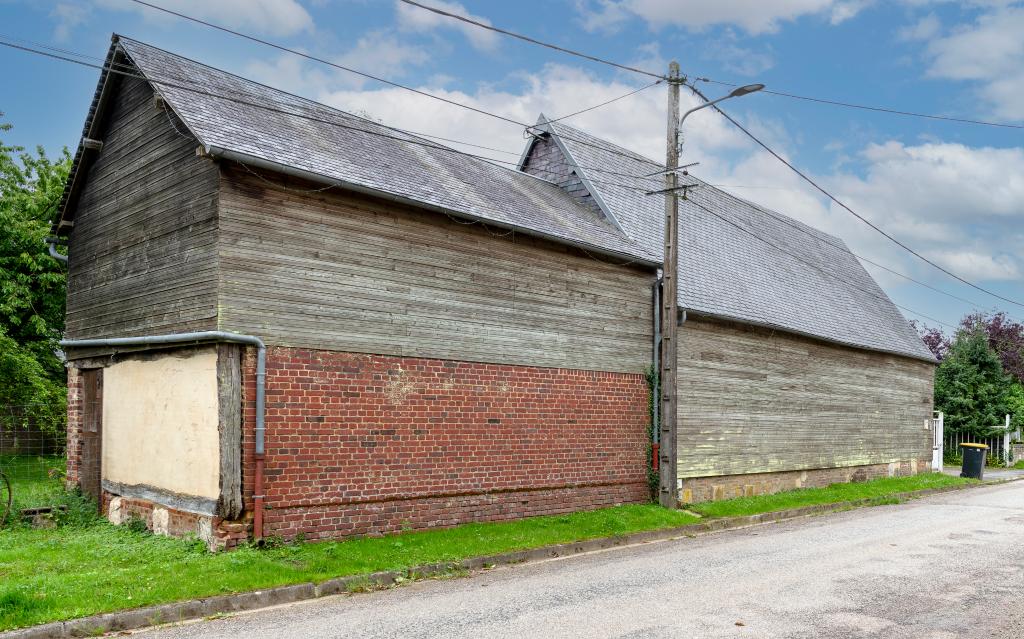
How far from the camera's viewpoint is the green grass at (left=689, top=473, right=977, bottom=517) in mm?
16031

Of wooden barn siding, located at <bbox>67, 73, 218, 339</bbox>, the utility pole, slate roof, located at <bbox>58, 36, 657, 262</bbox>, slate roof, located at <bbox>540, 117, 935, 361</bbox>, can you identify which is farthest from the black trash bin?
wooden barn siding, located at <bbox>67, 73, 218, 339</bbox>

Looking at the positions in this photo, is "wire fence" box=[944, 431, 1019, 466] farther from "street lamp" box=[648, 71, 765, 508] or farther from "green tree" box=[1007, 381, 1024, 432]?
"street lamp" box=[648, 71, 765, 508]

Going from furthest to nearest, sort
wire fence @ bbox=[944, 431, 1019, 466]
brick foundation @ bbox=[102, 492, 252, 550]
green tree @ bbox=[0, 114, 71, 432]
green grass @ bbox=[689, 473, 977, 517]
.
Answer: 1. wire fence @ bbox=[944, 431, 1019, 466]
2. green tree @ bbox=[0, 114, 71, 432]
3. green grass @ bbox=[689, 473, 977, 517]
4. brick foundation @ bbox=[102, 492, 252, 550]

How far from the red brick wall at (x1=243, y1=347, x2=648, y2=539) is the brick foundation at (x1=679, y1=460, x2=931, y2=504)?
1.66 metres

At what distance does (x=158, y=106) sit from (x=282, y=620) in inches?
313

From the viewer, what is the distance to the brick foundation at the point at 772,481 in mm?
17016

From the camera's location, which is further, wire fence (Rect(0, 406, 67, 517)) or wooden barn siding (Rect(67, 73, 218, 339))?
wire fence (Rect(0, 406, 67, 517))

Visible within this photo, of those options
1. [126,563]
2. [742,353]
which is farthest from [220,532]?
[742,353]

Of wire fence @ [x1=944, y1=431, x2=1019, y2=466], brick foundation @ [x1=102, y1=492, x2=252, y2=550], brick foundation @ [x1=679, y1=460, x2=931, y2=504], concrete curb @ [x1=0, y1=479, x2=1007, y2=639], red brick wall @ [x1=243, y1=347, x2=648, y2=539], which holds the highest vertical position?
red brick wall @ [x1=243, y1=347, x2=648, y2=539]

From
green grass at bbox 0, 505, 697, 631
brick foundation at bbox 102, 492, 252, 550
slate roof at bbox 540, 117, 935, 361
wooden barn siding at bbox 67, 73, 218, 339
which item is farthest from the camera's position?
slate roof at bbox 540, 117, 935, 361

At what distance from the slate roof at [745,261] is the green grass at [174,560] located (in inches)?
259

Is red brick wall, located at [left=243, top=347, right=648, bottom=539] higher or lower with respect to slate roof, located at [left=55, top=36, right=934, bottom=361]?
lower

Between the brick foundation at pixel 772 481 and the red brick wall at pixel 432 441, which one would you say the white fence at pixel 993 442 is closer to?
the brick foundation at pixel 772 481

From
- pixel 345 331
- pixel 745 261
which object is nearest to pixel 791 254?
pixel 745 261
